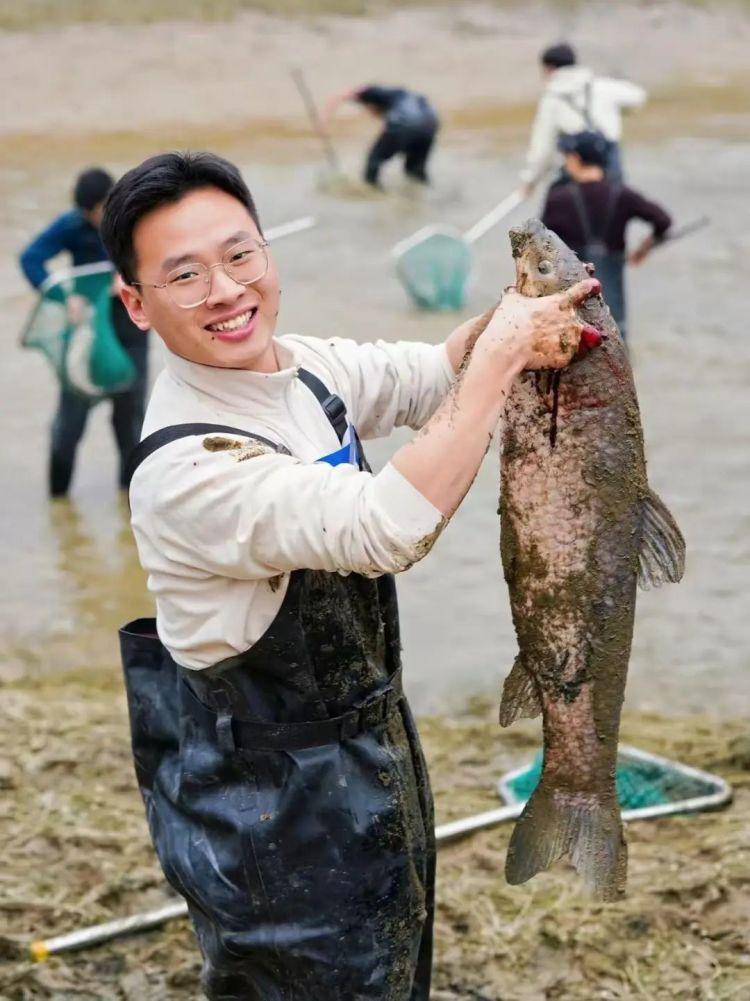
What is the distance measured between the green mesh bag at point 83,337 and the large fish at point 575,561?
5.74m

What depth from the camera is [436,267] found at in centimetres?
1277

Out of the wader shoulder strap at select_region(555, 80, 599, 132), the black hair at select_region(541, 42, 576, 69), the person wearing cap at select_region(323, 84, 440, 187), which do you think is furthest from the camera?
the person wearing cap at select_region(323, 84, 440, 187)

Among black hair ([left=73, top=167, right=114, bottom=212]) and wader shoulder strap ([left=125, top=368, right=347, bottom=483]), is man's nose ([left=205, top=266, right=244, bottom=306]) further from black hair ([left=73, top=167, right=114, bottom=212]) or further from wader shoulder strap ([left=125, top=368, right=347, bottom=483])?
black hair ([left=73, top=167, right=114, bottom=212])

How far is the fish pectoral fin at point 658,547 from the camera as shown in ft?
9.05

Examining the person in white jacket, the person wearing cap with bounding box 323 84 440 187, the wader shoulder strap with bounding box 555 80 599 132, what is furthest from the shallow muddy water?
the wader shoulder strap with bounding box 555 80 599 132

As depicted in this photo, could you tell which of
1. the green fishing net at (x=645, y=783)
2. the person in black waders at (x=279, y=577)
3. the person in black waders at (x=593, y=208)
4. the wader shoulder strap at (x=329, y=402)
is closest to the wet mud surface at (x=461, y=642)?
the green fishing net at (x=645, y=783)

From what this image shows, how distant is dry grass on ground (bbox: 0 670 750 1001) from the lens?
13.7ft

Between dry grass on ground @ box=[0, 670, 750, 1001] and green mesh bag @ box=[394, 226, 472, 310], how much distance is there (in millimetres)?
7671

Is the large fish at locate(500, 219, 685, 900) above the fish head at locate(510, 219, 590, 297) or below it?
below

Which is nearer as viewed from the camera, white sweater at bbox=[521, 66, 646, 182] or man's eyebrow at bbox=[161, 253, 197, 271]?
man's eyebrow at bbox=[161, 253, 197, 271]

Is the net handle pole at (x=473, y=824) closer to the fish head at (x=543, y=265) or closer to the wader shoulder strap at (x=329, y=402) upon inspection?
the wader shoulder strap at (x=329, y=402)

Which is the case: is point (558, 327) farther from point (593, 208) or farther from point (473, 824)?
point (593, 208)

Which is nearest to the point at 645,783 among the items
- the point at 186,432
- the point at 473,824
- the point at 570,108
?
the point at 473,824

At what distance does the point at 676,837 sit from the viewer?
4766 mm
